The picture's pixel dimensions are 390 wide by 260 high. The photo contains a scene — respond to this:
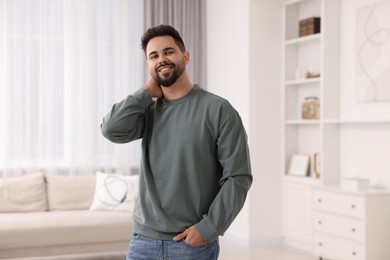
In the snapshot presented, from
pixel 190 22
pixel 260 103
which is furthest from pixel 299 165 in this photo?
pixel 190 22

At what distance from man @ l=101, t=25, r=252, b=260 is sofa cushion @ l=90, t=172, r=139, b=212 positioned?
3.24m

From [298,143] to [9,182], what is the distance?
2748 millimetres

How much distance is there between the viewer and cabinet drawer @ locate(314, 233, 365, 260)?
4695 mm

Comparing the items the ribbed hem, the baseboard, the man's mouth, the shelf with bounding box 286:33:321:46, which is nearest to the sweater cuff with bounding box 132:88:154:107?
the man's mouth

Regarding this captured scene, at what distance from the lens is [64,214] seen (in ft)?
16.7

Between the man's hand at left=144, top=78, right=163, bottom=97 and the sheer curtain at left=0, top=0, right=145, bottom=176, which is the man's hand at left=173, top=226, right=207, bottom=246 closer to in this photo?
the man's hand at left=144, top=78, right=163, bottom=97

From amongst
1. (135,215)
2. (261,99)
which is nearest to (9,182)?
(261,99)

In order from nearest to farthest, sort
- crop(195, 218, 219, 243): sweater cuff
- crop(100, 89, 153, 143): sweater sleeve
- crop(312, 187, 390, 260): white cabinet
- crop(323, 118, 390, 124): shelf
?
crop(195, 218, 219, 243): sweater cuff < crop(100, 89, 153, 143): sweater sleeve < crop(312, 187, 390, 260): white cabinet < crop(323, 118, 390, 124): shelf

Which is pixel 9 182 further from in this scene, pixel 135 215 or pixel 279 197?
pixel 135 215

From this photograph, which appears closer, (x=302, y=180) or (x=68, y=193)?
(x=68, y=193)

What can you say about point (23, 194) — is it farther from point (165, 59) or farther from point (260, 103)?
point (165, 59)

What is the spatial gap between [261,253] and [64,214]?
179 centimetres

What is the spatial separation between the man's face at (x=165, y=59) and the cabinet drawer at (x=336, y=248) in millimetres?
3124

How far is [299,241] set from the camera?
580cm
